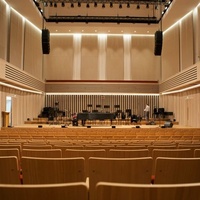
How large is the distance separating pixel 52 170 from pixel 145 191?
114 cm

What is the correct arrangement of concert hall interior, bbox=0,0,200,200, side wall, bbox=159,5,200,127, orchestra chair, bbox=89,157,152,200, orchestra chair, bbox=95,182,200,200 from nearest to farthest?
orchestra chair, bbox=95,182,200,200 < orchestra chair, bbox=89,157,152,200 < concert hall interior, bbox=0,0,200,200 < side wall, bbox=159,5,200,127

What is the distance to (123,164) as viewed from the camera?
2.09 metres

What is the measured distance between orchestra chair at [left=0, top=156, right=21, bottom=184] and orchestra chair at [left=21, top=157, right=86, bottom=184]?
0.07 m

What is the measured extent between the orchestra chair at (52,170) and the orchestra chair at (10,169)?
0.22 feet

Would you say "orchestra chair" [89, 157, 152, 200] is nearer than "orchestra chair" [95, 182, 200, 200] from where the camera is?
No

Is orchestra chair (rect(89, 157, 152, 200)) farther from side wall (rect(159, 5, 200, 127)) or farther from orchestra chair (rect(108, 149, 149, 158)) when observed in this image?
side wall (rect(159, 5, 200, 127))

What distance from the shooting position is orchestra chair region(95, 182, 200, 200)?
44.9 inches

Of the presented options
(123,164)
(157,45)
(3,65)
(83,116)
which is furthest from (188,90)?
(123,164)

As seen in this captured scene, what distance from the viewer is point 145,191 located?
1.14 metres

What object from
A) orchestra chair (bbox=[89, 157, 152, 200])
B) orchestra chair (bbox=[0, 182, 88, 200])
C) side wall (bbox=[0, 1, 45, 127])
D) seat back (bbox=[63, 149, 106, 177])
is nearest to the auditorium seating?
seat back (bbox=[63, 149, 106, 177])

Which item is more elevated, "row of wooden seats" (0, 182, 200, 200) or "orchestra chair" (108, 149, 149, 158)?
"row of wooden seats" (0, 182, 200, 200)

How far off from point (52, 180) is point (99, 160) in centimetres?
46

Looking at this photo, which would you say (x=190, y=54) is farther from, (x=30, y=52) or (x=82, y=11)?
(x=30, y=52)

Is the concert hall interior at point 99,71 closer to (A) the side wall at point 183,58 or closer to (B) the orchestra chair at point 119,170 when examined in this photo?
(A) the side wall at point 183,58
